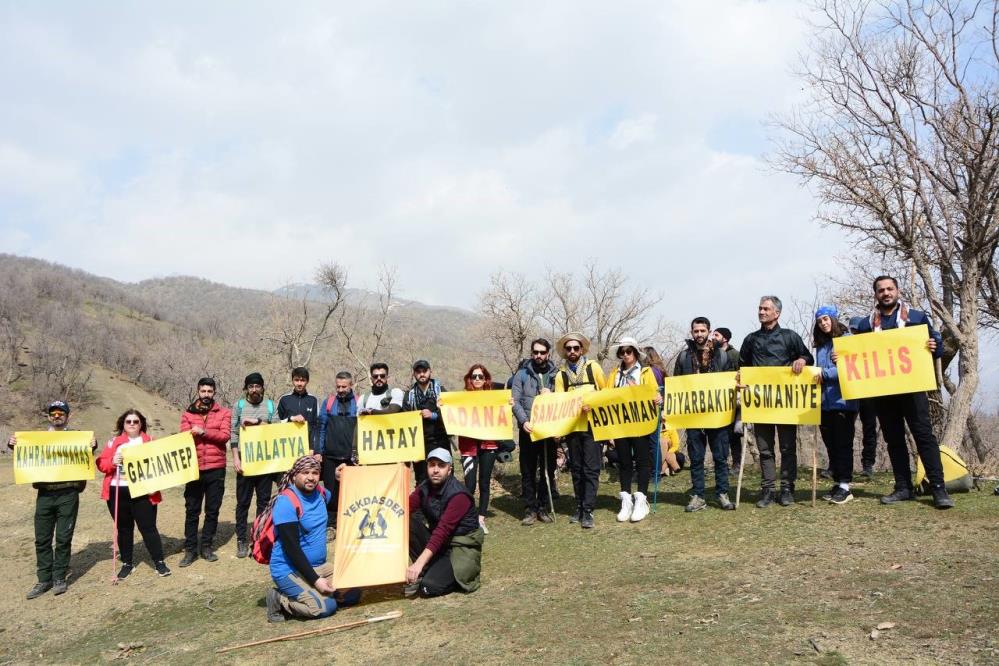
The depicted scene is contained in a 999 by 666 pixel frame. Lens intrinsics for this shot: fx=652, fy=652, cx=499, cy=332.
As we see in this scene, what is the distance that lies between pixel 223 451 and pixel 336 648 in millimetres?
4763

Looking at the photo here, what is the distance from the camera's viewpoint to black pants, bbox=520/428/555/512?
8992mm

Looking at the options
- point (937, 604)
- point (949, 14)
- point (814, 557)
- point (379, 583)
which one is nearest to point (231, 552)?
point (379, 583)

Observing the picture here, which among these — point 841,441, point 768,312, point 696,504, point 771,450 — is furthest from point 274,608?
point 841,441

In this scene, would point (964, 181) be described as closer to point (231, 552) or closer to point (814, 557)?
point (814, 557)

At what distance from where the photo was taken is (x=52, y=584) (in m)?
8.60

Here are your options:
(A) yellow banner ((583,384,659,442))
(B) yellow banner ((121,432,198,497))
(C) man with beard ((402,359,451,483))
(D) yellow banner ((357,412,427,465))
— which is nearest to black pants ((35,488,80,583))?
(B) yellow banner ((121,432,198,497))

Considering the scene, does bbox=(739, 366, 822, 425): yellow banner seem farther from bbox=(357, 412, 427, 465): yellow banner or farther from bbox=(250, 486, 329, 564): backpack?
bbox=(250, 486, 329, 564): backpack

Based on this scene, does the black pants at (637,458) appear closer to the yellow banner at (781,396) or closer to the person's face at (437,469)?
the yellow banner at (781,396)

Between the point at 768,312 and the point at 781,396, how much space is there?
1.03m

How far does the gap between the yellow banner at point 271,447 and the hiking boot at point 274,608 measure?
2886 mm

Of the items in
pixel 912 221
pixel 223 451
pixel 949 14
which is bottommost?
pixel 223 451

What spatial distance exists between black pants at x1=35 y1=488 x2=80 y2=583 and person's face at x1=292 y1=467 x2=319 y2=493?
12.8 feet

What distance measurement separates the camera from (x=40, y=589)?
8422 mm

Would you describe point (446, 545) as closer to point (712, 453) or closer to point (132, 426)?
point (712, 453)
